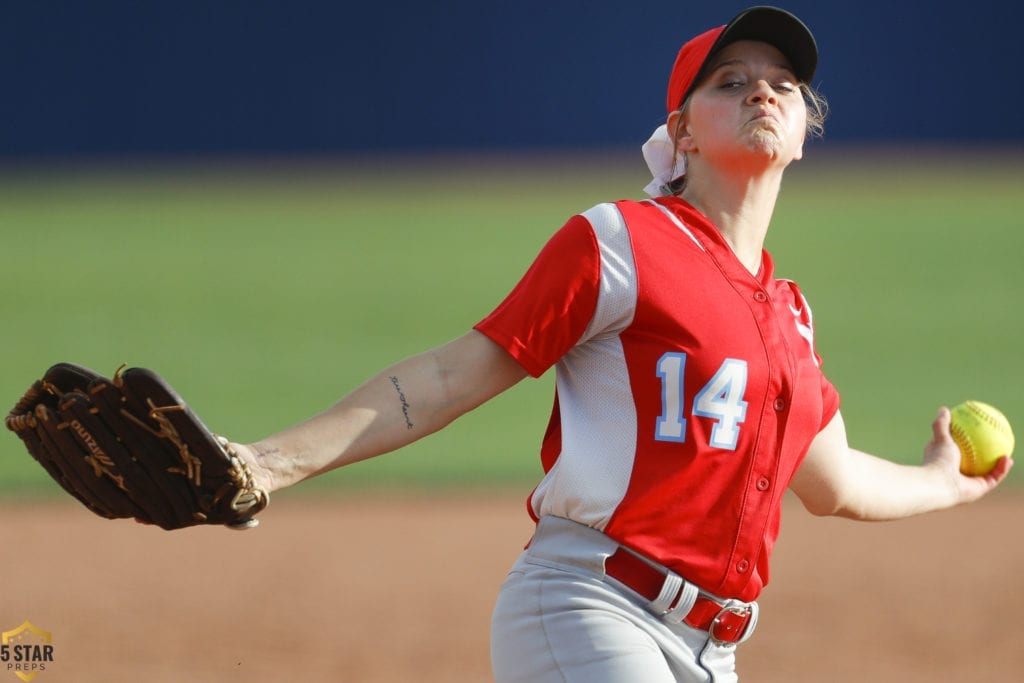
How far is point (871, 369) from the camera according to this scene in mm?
10438

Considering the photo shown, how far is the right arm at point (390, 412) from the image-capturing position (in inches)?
80.4

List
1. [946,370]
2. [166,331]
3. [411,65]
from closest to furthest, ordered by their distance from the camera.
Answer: [946,370]
[166,331]
[411,65]

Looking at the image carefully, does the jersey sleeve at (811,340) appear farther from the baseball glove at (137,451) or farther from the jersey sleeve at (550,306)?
the baseball glove at (137,451)

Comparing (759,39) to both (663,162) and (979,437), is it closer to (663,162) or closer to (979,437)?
(663,162)

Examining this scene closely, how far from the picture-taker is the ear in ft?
8.27

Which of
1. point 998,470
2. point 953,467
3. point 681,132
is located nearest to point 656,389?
point 681,132

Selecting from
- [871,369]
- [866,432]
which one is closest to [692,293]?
[866,432]

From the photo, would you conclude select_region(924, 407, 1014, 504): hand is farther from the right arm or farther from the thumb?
the right arm

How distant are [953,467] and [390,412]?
146 centimetres

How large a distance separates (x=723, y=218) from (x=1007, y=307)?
1069 cm

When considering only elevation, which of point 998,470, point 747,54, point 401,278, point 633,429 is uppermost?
point 747,54

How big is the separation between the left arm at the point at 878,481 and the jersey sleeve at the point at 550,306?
691mm

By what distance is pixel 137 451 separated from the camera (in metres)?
→ 1.98

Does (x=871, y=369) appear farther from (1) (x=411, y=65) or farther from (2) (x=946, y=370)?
(1) (x=411, y=65)
